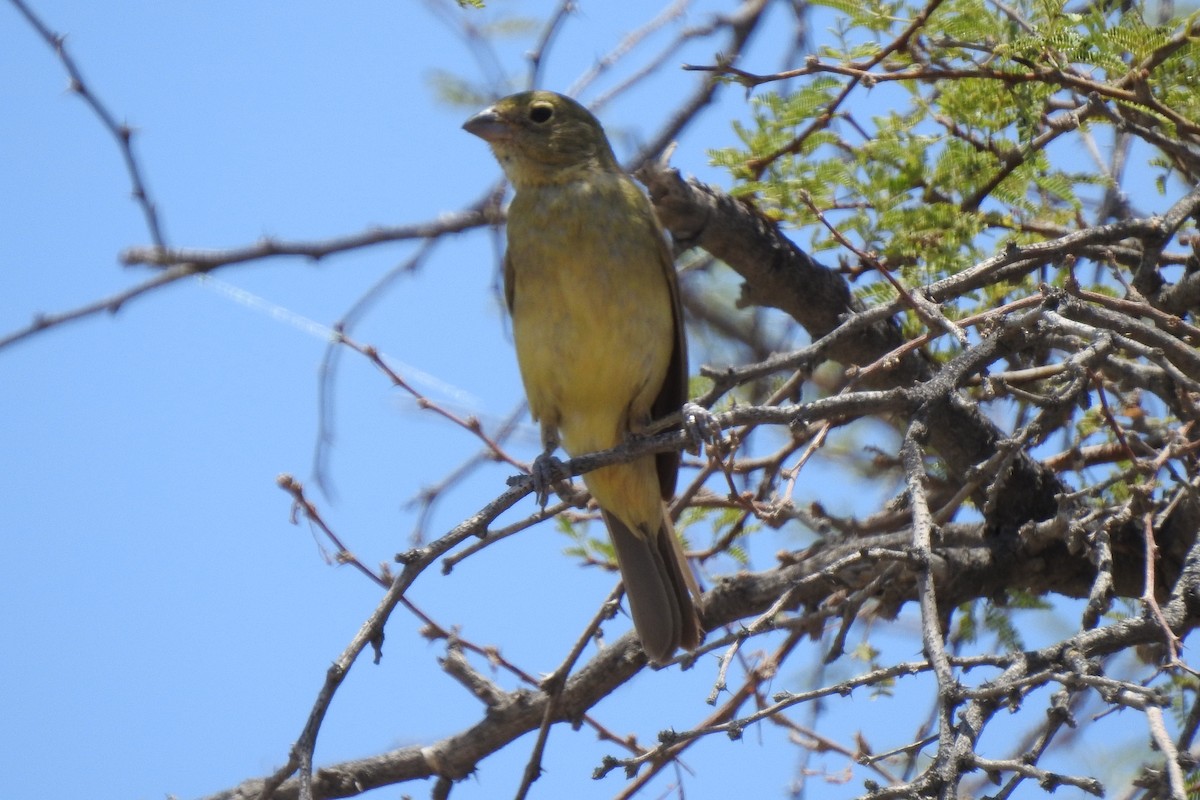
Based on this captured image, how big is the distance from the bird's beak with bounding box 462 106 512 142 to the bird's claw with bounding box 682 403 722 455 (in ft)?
6.38

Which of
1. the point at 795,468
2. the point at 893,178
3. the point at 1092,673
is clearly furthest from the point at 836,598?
the point at 1092,673

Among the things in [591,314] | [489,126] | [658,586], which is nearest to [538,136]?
[489,126]

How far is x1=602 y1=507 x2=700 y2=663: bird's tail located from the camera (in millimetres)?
4191

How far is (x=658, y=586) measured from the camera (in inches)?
171

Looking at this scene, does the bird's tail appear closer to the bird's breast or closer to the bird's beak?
the bird's breast

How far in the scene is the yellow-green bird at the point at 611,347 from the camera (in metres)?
4.44

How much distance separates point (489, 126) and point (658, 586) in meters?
1.90

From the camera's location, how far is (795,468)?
3.31m

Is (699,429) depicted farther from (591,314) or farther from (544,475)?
(591,314)

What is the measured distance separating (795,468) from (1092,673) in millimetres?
1081

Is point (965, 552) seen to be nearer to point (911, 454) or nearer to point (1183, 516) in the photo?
point (1183, 516)

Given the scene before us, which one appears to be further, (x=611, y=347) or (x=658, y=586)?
(x=611, y=347)

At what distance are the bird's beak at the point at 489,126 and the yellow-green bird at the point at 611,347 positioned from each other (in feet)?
1.14

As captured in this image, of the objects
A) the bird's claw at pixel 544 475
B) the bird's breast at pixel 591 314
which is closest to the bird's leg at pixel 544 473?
the bird's claw at pixel 544 475
